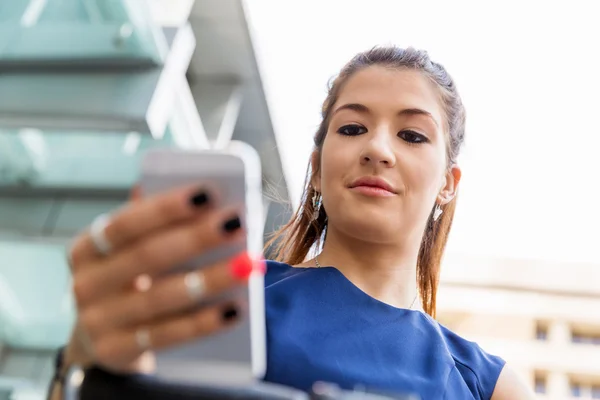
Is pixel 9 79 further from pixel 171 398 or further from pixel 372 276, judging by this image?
pixel 171 398

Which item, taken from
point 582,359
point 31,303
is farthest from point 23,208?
point 582,359

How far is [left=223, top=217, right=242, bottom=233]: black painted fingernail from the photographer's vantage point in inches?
19.1

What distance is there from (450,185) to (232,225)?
27.7 inches

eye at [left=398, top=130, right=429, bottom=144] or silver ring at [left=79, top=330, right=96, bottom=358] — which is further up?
eye at [left=398, top=130, right=429, bottom=144]

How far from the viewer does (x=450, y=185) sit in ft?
3.68

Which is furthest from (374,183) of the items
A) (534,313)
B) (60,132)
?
(534,313)

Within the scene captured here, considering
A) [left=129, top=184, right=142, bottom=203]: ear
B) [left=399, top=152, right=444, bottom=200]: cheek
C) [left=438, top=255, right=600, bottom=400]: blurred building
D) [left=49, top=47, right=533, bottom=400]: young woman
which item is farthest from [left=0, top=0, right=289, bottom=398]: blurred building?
[left=438, top=255, right=600, bottom=400]: blurred building

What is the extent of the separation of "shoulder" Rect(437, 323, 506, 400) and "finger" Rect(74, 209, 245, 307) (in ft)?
1.72

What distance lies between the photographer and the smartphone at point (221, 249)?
1.66ft

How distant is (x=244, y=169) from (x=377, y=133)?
0.46 metres

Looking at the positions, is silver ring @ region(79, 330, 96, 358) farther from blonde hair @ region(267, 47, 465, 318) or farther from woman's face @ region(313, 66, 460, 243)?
blonde hair @ region(267, 47, 465, 318)

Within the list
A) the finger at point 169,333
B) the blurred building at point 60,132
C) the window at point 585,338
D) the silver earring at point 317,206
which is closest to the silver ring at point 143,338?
the finger at point 169,333

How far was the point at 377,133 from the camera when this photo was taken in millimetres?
938

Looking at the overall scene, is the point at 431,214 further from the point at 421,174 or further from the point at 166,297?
the point at 166,297
